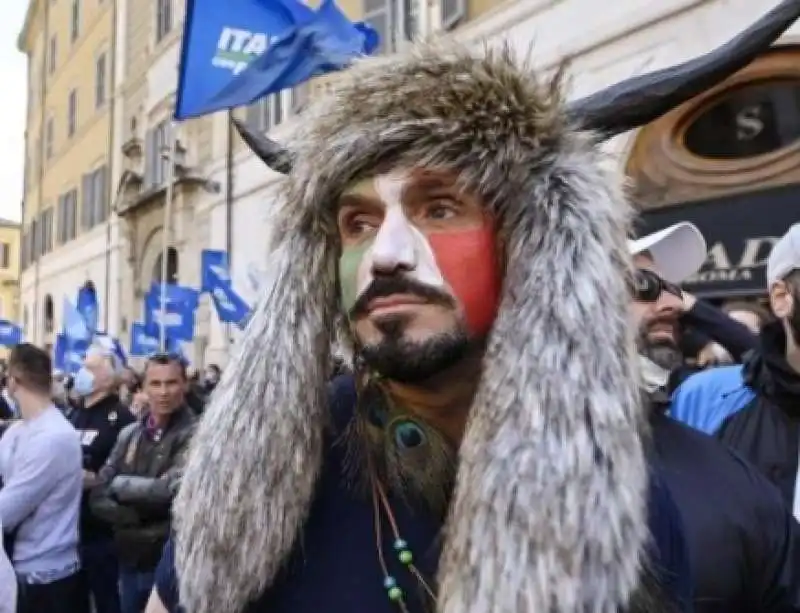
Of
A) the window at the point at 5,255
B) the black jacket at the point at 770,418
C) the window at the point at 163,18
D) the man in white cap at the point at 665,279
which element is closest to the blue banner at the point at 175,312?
the window at the point at 163,18

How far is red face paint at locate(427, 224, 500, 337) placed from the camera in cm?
126

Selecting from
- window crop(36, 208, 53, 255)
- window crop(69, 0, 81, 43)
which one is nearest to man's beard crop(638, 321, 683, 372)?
window crop(69, 0, 81, 43)

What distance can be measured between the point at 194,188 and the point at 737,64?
16.4 m

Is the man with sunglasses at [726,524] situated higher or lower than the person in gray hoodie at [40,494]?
higher

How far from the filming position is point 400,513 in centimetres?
129

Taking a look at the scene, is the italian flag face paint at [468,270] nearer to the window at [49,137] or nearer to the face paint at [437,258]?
the face paint at [437,258]

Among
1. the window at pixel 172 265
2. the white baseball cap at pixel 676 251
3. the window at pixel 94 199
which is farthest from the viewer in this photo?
the window at pixel 94 199

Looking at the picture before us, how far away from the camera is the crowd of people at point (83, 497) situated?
4.06 meters

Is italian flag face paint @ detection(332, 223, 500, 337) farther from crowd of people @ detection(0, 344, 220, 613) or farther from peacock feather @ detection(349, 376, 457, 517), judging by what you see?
crowd of people @ detection(0, 344, 220, 613)

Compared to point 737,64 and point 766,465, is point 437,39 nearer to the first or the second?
point 737,64

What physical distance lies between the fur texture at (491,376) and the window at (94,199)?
21.7 m

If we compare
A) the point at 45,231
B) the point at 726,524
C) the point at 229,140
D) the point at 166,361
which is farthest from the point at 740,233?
the point at 45,231

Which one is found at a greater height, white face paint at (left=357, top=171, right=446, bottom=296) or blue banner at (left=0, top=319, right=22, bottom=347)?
white face paint at (left=357, top=171, right=446, bottom=296)

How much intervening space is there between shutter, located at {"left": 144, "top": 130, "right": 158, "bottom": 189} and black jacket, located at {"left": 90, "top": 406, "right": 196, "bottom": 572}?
15390mm
